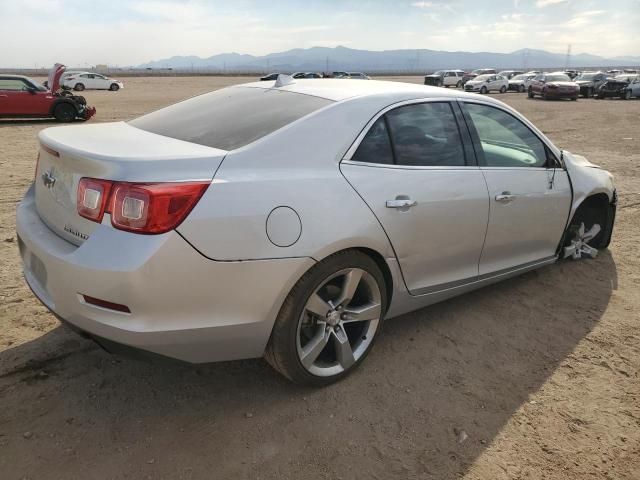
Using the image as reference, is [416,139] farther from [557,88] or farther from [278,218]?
[557,88]

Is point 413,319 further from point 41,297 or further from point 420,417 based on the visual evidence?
point 41,297

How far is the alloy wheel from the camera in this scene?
271 centimetres

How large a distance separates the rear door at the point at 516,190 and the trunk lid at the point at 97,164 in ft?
6.31

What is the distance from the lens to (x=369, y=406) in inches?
108

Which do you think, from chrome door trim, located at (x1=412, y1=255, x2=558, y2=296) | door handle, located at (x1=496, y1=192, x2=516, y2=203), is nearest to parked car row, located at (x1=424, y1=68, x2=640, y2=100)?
chrome door trim, located at (x1=412, y1=255, x2=558, y2=296)

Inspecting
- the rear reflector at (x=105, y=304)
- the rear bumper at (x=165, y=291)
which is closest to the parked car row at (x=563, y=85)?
the rear bumper at (x=165, y=291)

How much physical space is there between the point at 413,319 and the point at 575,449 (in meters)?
1.41

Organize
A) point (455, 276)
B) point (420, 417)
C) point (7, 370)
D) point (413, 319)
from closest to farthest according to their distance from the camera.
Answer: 1. point (420, 417)
2. point (7, 370)
3. point (455, 276)
4. point (413, 319)

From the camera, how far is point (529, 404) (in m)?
2.82

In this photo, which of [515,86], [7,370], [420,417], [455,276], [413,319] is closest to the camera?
[420,417]

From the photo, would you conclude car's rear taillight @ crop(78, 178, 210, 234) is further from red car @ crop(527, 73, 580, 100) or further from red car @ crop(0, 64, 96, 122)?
red car @ crop(527, 73, 580, 100)

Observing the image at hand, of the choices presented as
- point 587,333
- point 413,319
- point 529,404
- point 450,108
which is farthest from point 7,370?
point 587,333

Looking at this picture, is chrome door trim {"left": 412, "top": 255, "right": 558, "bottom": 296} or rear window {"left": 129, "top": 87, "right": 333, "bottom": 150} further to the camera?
chrome door trim {"left": 412, "top": 255, "right": 558, "bottom": 296}

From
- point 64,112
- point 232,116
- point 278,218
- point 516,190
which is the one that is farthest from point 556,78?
point 278,218
